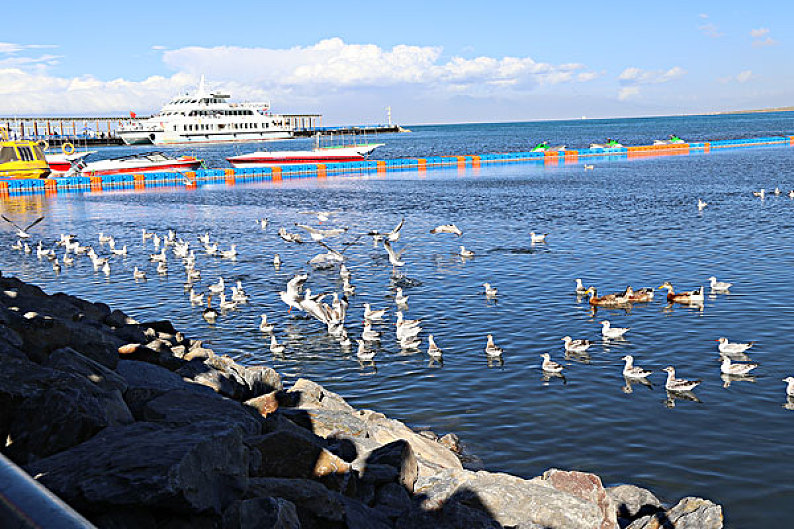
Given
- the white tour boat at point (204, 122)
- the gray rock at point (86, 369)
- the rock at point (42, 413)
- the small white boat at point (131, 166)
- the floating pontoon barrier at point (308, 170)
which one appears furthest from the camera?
the white tour boat at point (204, 122)

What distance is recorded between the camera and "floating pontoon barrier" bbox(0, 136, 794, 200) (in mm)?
58341

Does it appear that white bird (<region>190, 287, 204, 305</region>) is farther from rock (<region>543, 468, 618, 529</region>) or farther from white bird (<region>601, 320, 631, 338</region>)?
rock (<region>543, 468, 618, 529</region>)

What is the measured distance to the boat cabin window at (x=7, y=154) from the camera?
5275 centimetres

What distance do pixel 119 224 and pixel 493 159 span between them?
1822 inches

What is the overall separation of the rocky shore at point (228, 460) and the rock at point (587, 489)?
15 millimetres

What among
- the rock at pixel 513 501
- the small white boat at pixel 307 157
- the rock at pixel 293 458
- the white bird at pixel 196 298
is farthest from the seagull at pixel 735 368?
the small white boat at pixel 307 157

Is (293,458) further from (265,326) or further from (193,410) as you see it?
(265,326)

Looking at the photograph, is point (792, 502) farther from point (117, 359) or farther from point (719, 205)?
point (719, 205)

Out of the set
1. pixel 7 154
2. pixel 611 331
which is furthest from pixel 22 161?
pixel 611 331

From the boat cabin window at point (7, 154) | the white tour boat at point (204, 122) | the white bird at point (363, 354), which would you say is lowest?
the white bird at point (363, 354)

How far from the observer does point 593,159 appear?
8088cm

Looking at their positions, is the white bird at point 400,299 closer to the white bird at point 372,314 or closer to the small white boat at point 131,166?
the white bird at point 372,314

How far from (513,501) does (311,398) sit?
3988mm

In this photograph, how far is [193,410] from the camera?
7.44 metres
